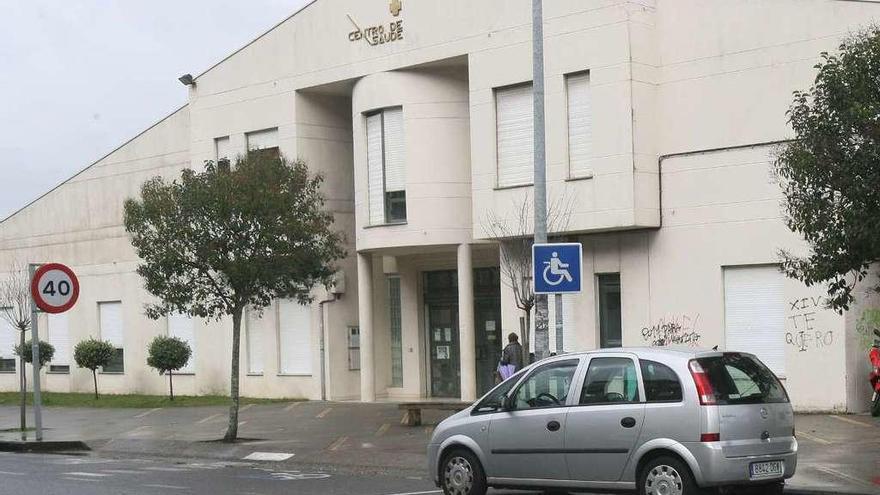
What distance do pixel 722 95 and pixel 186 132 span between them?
15835 mm

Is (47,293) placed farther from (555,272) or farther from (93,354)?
(93,354)

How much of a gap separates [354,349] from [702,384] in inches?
760

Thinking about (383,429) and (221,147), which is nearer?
(383,429)

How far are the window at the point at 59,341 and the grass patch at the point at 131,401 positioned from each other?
137 centimetres

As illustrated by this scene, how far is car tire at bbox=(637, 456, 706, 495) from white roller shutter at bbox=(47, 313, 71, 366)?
28.7m

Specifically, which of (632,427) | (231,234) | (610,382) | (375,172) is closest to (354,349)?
(375,172)

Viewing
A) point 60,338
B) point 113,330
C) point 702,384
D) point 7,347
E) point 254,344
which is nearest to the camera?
point 702,384

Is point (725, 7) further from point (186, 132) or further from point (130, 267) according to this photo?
point (130, 267)

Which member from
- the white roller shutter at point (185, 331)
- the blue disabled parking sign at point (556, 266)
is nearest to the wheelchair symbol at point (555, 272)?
the blue disabled parking sign at point (556, 266)

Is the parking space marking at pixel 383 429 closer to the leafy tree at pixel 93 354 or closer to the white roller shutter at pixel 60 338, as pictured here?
the leafy tree at pixel 93 354

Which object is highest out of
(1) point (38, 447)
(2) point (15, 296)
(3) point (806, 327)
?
(2) point (15, 296)

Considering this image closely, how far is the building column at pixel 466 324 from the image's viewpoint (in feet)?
88.8

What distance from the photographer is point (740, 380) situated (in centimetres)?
1224

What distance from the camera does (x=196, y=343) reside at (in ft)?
110
